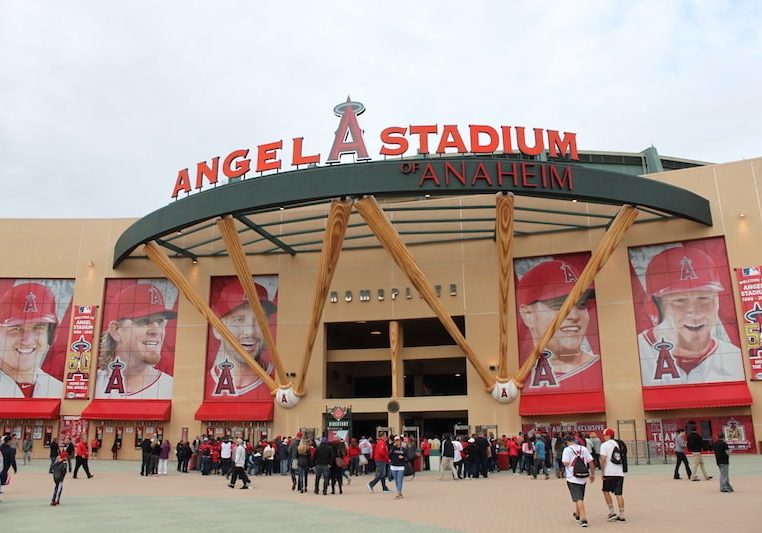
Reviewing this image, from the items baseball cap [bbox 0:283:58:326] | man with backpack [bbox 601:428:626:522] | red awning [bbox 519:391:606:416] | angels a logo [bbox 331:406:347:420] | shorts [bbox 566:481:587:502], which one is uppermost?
baseball cap [bbox 0:283:58:326]

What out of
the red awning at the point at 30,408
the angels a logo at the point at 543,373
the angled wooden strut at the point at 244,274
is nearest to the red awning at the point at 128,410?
the red awning at the point at 30,408

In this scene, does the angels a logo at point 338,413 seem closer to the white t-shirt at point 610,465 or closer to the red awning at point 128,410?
the red awning at point 128,410

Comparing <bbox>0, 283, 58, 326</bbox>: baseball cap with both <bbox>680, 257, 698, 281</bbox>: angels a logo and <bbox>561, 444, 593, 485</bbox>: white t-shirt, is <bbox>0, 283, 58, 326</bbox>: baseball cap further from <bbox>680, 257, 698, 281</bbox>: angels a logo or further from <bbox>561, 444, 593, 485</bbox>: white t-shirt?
<bbox>561, 444, 593, 485</bbox>: white t-shirt

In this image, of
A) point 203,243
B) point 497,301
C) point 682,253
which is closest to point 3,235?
point 203,243

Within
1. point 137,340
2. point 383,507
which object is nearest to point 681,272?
point 383,507

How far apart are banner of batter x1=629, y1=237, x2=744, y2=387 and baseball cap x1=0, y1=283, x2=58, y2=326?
33861 millimetres

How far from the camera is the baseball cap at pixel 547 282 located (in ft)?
120

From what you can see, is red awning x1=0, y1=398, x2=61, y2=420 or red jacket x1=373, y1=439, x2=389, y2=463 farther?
red awning x1=0, y1=398, x2=61, y2=420

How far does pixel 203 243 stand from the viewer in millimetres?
38812

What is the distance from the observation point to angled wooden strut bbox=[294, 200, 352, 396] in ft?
99.5

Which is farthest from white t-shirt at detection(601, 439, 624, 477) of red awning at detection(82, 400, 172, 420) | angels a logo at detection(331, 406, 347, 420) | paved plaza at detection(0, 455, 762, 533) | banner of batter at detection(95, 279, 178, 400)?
banner of batter at detection(95, 279, 178, 400)

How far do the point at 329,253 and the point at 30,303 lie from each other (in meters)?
21.1

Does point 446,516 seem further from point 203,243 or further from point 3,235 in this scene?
point 3,235

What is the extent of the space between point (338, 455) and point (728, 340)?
2278 centimetres
